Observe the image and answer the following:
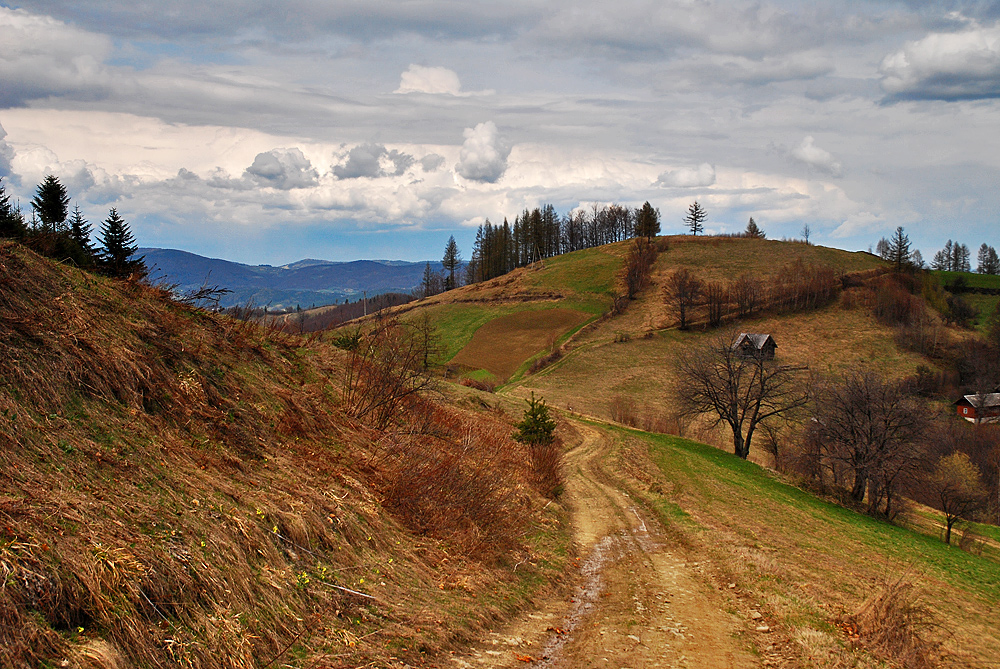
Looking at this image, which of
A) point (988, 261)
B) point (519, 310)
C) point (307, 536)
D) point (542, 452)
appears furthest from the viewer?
point (988, 261)

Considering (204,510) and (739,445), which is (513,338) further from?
(204,510)

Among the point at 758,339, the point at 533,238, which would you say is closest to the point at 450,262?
the point at 533,238

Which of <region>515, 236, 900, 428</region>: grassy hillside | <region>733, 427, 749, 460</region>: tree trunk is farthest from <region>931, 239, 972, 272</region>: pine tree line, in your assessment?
<region>733, 427, 749, 460</region>: tree trunk

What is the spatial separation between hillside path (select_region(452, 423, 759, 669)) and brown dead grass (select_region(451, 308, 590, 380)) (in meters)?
54.9

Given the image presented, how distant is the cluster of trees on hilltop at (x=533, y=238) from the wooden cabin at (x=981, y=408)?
2589 inches

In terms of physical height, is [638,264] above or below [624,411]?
above

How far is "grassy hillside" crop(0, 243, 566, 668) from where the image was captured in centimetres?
498

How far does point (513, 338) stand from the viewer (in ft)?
275

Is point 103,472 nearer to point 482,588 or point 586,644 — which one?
point 482,588

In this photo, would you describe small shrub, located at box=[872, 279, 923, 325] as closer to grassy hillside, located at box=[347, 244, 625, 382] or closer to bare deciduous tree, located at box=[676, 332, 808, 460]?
grassy hillside, located at box=[347, 244, 625, 382]

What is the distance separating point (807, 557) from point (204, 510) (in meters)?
14.8

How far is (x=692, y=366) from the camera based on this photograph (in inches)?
1578

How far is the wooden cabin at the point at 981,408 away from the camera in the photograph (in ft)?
225

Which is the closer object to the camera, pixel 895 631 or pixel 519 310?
pixel 895 631
